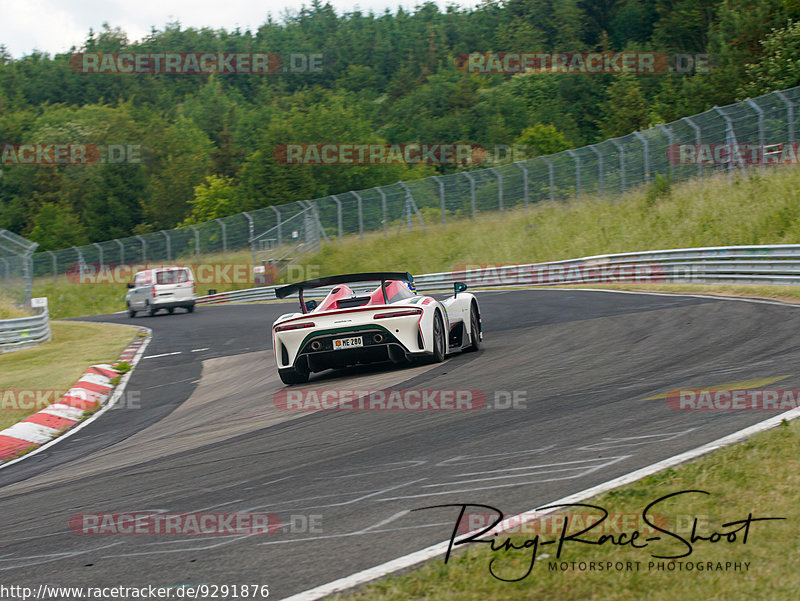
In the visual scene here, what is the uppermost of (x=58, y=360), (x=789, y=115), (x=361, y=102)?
(x=361, y=102)

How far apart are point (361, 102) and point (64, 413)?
90.5m

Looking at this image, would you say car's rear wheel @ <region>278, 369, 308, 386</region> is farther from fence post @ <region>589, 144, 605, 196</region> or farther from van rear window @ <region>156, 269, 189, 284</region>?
fence post @ <region>589, 144, 605, 196</region>

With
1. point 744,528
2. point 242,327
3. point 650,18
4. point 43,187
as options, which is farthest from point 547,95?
point 744,528

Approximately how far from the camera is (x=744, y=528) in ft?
11.4

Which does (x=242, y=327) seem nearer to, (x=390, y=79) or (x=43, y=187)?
(x=43, y=187)

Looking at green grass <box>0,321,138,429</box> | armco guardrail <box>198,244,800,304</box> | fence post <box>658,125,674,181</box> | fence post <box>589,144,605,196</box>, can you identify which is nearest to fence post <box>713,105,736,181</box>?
fence post <box>658,125,674,181</box>

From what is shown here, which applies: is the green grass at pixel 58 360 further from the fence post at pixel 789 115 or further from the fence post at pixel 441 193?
the fence post at pixel 789 115

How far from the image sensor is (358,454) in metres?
5.76

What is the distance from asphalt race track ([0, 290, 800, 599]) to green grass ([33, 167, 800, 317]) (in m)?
13.5

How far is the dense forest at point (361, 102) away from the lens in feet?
188

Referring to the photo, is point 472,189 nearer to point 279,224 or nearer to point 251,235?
point 279,224

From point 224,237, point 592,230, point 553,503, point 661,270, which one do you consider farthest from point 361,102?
point 553,503

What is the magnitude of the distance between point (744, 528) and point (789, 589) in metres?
0.58

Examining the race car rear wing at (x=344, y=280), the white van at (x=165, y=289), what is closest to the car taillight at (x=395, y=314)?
the race car rear wing at (x=344, y=280)
